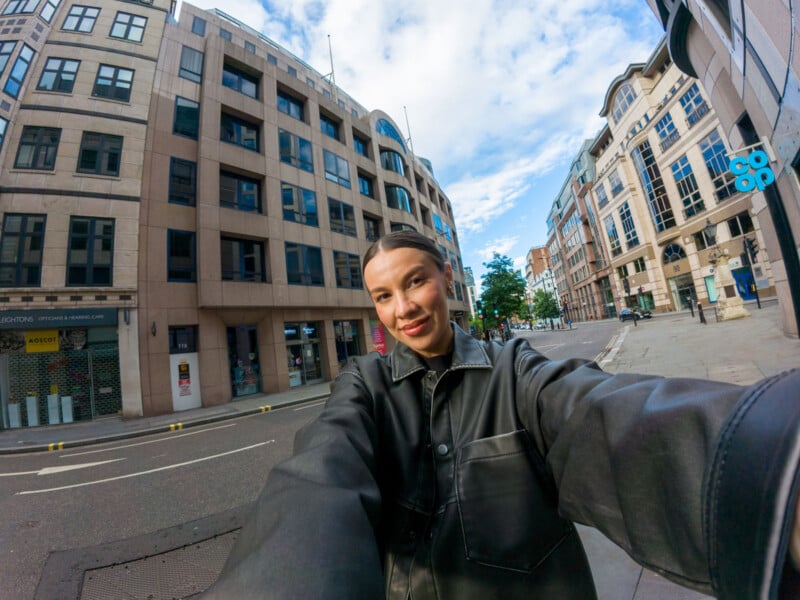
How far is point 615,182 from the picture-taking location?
36.2 meters

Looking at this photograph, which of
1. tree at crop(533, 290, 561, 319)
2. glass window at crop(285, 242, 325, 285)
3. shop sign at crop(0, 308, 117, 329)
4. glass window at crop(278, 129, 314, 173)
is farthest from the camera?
tree at crop(533, 290, 561, 319)

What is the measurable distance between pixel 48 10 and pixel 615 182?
46504 millimetres

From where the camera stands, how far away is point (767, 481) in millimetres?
466

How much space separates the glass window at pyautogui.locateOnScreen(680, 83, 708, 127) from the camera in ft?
78.9

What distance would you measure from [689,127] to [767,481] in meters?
37.5

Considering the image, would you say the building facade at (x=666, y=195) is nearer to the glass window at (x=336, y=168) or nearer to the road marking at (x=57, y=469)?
the glass window at (x=336, y=168)

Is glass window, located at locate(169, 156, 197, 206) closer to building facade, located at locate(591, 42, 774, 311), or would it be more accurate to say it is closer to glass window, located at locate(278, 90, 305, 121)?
glass window, located at locate(278, 90, 305, 121)

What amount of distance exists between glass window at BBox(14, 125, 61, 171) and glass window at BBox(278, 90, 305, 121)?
950cm

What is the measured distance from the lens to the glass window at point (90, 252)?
1114 centimetres

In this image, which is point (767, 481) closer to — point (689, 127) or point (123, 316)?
point (123, 316)

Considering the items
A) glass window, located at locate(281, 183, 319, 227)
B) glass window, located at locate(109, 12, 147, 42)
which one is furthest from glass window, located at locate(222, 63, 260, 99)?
glass window, located at locate(281, 183, 319, 227)

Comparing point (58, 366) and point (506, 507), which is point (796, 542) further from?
point (58, 366)

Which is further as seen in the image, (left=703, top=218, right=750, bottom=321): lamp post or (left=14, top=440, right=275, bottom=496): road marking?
(left=703, top=218, right=750, bottom=321): lamp post

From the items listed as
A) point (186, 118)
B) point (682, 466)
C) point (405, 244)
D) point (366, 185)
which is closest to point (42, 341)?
point (186, 118)
